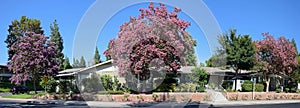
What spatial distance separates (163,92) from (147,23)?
743 centimetres

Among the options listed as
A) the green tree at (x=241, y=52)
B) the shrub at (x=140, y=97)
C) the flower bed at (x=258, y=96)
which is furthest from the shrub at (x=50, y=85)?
the green tree at (x=241, y=52)

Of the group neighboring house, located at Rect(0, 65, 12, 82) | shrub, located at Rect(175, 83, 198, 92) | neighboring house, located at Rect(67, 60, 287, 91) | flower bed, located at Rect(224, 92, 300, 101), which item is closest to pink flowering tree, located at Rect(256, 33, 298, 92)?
flower bed, located at Rect(224, 92, 300, 101)

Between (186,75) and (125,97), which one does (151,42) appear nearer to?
(125,97)

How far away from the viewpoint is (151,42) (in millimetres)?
18844

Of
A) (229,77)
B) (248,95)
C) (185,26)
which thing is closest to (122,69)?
(185,26)

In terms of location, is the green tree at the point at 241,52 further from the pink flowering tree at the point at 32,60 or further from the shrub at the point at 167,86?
the pink flowering tree at the point at 32,60

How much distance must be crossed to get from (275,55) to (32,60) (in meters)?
25.0

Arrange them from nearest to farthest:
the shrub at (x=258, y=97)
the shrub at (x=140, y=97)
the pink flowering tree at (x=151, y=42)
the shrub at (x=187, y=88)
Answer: the pink flowering tree at (x=151, y=42) → the shrub at (x=140, y=97) → the shrub at (x=187, y=88) → the shrub at (x=258, y=97)

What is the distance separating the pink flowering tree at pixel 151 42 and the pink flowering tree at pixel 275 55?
1557cm

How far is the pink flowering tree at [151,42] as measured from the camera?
1869cm

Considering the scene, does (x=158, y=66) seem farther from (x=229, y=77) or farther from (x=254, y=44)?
(x=229, y=77)

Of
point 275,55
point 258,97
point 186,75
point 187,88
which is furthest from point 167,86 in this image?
point 275,55

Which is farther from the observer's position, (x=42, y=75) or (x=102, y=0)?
(x=42, y=75)

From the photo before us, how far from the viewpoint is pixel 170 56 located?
19.5m
